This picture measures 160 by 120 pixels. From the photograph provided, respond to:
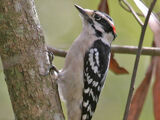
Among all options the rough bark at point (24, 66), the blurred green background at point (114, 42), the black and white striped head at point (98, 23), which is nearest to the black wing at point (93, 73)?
the black and white striped head at point (98, 23)

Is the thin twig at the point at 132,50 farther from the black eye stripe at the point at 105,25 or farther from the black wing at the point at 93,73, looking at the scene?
the black eye stripe at the point at 105,25

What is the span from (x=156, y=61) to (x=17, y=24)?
1321 mm

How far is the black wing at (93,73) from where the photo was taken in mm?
3779

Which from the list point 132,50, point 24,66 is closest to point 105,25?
point 132,50

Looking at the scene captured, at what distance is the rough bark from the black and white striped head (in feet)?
3.23

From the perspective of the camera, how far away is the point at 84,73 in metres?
3.84

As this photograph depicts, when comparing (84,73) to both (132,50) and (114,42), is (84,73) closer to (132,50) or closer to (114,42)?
(132,50)

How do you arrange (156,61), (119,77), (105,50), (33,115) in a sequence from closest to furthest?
(33,115) → (156,61) → (105,50) → (119,77)

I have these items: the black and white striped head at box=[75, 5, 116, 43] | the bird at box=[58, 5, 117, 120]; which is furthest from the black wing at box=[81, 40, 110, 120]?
the black and white striped head at box=[75, 5, 116, 43]

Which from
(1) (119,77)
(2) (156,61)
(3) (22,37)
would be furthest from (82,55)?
(1) (119,77)

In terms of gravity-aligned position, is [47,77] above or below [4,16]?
below

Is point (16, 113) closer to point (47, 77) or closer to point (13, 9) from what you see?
point (47, 77)

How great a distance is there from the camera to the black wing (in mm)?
3779

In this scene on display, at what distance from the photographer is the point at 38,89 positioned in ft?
10.1
